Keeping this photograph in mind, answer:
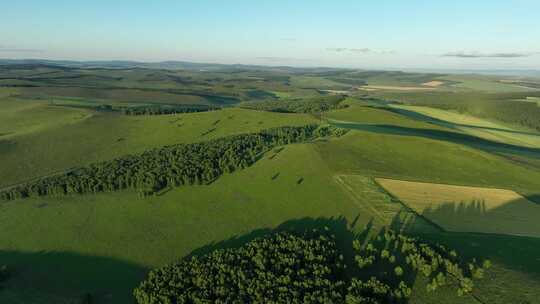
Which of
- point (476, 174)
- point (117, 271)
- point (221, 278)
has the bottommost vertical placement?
point (117, 271)

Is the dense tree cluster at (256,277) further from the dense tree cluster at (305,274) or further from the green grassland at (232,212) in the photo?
the green grassland at (232,212)

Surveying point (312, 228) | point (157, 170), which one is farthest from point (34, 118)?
point (312, 228)

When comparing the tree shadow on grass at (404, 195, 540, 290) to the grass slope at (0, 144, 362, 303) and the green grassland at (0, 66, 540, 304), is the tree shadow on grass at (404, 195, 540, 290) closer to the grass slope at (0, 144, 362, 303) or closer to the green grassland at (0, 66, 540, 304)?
the green grassland at (0, 66, 540, 304)

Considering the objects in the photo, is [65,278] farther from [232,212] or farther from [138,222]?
[232,212]

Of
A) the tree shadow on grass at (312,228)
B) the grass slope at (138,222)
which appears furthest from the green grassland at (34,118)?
the tree shadow on grass at (312,228)

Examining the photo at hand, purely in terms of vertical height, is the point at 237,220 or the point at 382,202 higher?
the point at 382,202

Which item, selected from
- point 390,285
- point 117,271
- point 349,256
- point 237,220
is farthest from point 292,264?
point 117,271

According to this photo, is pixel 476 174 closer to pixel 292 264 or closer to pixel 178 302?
pixel 292 264
